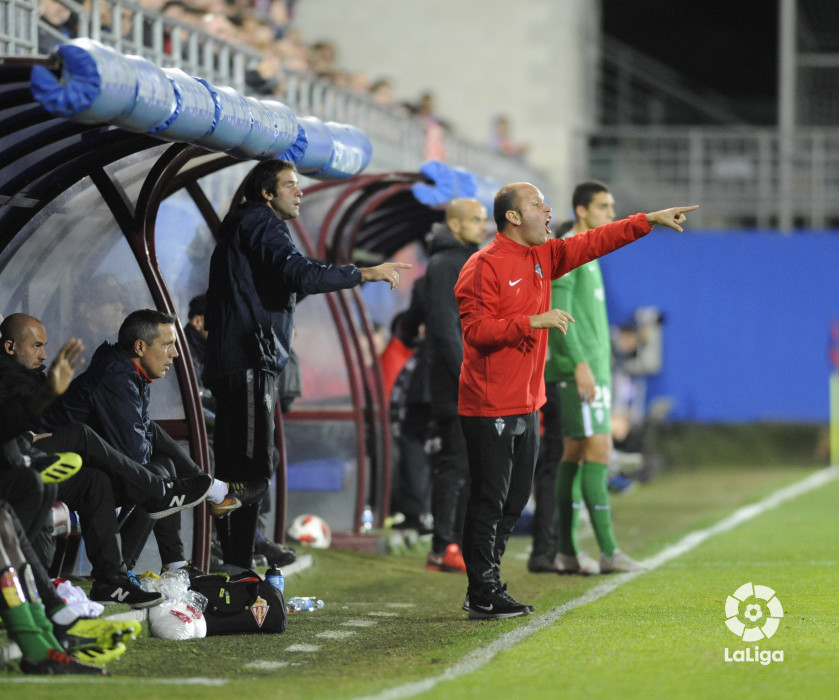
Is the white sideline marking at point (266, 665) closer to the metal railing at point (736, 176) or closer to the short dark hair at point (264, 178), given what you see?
the short dark hair at point (264, 178)

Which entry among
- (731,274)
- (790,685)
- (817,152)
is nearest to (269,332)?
(790,685)

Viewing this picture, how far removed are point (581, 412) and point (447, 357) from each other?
2.89 ft

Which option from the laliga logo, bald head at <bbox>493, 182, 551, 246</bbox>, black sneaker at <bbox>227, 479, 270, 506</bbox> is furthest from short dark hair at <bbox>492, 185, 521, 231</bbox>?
the laliga logo

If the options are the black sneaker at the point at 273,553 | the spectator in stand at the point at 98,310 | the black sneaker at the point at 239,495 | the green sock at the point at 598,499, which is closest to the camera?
the black sneaker at the point at 239,495

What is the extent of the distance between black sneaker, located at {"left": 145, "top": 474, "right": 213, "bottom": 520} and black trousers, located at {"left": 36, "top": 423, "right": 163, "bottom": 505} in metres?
0.06

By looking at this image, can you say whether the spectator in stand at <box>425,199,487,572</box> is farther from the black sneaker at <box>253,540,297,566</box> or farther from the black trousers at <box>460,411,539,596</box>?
the black trousers at <box>460,411,539,596</box>

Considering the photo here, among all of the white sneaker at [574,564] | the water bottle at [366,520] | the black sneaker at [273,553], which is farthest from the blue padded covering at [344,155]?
the water bottle at [366,520]

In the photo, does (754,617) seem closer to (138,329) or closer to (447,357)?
(447,357)

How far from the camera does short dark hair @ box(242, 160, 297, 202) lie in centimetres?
721

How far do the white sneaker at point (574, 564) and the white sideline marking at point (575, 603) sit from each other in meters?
0.22

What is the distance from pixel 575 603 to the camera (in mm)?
7699

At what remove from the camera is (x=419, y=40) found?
28.2 metres

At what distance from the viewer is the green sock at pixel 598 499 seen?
9086 millimetres

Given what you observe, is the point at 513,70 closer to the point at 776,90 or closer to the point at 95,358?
the point at 776,90
